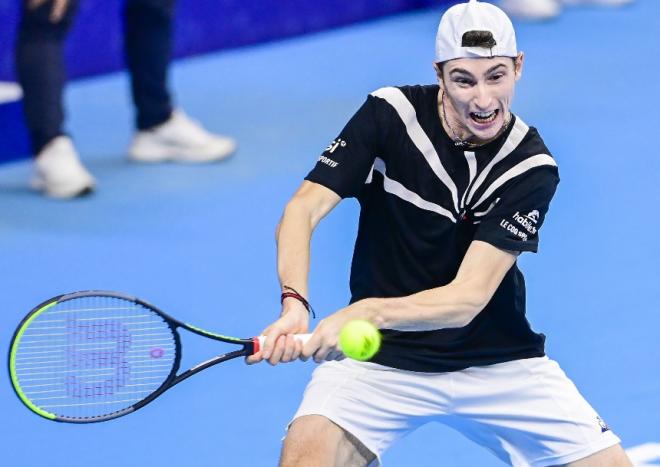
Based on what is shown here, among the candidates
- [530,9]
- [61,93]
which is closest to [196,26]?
[530,9]

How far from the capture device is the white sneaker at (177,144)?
791cm

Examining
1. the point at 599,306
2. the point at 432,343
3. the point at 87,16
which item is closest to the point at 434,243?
the point at 432,343

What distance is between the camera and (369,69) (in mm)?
9914

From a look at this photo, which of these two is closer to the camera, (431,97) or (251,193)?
(431,97)

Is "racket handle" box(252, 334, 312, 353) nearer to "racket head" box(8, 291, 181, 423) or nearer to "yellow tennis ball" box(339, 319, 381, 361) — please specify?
"yellow tennis ball" box(339, 319, 381, 361)

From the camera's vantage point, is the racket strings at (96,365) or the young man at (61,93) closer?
the racket strings at (96,365)

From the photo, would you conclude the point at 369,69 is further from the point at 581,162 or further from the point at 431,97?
the point at 431,97

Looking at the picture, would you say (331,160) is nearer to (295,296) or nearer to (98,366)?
(295,296)

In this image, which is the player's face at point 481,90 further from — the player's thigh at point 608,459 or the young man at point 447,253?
the player's thigh at point 608,459

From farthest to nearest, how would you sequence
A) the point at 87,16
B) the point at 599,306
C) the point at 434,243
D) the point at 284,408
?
1. the point at 87,16
2. the point at 599,306
3. the point at 284,408
4. the point at 434,243

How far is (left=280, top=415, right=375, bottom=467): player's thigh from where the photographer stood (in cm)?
368

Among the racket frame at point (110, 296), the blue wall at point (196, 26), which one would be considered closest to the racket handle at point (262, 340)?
the racket frame at point (110, 296)

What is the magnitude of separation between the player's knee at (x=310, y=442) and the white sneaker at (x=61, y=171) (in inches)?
150

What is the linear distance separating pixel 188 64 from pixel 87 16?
3.01 feet
